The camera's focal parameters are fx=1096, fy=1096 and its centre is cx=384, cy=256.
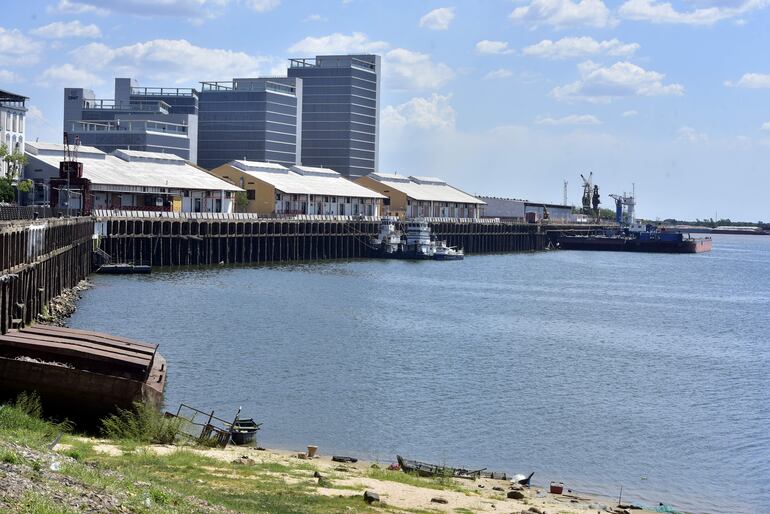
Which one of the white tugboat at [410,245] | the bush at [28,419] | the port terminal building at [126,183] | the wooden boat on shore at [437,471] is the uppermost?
the port terminal building at [126,183]

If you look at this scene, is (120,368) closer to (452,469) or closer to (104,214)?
(452,469)

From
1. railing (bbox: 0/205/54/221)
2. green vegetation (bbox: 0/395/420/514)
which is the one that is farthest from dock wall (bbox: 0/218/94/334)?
green vegetation (bbox: 0/395/420/514)

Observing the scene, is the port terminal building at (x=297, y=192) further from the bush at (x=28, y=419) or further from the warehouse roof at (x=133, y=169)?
the bush at (x=28, y=419)

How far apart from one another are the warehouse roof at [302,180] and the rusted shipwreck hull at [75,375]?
4456 inches

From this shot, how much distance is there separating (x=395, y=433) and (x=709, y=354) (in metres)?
Result: 32.3

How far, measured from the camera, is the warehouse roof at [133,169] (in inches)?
4976

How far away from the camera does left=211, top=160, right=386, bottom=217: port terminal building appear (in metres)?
153

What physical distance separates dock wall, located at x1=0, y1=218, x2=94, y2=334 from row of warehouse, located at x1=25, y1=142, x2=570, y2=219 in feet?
56.7

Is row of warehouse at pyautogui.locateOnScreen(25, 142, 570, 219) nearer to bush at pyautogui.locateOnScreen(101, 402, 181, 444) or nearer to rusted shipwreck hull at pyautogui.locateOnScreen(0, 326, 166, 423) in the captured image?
rusted shipwreck hull at pyautogui.locateOnScreen(0, 326, 166, 423)

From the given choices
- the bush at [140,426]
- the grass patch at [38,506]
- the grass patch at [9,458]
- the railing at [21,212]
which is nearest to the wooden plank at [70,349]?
the bush at [140,426]

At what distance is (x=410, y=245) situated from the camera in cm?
15562

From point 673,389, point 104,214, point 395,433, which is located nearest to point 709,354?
point 673,389

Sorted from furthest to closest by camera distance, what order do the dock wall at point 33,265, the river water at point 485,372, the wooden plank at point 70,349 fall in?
1. the dock wall at point 33,265
2. the river water at point 485,372
3. the wooden plank at point 70,349

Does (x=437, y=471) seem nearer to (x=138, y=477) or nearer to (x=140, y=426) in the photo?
(x=140, y=426)
